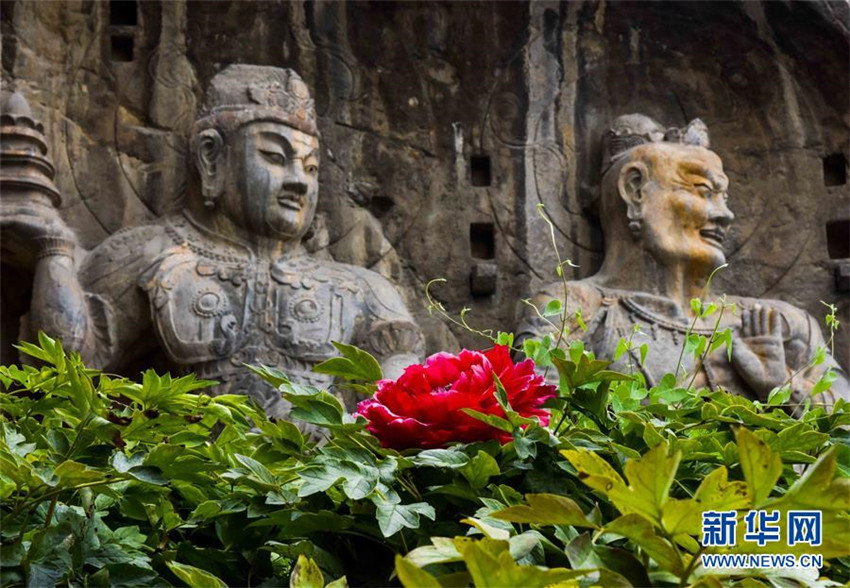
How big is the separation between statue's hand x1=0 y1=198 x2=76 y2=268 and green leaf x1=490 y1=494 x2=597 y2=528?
4.05 m

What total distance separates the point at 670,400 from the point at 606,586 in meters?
0.67

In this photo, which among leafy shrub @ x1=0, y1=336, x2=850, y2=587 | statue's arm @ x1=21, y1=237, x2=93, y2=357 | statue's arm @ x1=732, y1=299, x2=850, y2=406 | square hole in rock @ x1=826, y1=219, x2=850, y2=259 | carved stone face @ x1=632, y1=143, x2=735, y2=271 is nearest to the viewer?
leafy shrub @ x1=0, y1=336, x2=850, y2=587

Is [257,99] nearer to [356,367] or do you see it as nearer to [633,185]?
[633,185]

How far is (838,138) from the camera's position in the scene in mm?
6703

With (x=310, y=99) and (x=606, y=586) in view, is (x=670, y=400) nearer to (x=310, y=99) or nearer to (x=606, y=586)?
(x=606, y=586)

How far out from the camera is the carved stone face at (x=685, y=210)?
6129 mm

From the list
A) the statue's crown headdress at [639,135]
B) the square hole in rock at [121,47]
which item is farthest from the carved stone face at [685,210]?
the square hole in rock at [121,47]

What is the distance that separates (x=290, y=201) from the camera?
5887mm

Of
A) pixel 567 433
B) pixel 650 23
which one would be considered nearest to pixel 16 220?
pixel 650 23

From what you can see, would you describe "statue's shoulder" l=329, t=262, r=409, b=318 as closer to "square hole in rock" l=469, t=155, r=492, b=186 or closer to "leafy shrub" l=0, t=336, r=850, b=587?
"square hole in rock" l=469, t=155, r=492, b=186

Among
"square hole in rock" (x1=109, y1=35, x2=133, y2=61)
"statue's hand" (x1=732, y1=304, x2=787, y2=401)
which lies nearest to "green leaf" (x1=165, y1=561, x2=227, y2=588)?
"statue's hand" (x1=732, y1=304, x2=787, y2=401)

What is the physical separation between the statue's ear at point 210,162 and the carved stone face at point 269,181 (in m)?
0.03

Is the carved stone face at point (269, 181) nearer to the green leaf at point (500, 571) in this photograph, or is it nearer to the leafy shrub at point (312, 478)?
the leafy shrub at point (312, 478)

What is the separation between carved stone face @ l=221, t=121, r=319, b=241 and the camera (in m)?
5.87
